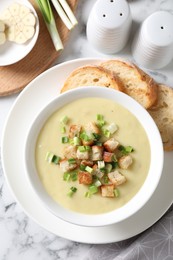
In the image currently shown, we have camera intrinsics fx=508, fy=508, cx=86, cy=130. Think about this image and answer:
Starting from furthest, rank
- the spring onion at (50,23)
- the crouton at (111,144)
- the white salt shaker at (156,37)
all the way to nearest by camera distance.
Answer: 1. the spring onion at (50,23)
2. the white salt shaker at (156,37)
3. the crouton at (111,144)

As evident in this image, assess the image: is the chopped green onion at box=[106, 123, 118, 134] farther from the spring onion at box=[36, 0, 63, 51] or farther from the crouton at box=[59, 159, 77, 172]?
the spring onion at box=[36, 0, 63, 51]

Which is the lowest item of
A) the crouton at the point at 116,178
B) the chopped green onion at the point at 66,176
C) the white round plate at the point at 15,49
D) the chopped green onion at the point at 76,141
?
the crouton at the point at 116,178

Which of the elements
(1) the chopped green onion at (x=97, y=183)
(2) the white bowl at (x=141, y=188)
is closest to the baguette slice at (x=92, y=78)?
(2) the white bowl at (x=141, y=188)

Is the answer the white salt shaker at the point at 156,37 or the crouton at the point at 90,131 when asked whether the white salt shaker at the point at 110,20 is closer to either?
the white salt shaker at the point at 156,37

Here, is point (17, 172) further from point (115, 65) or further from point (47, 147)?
point (115, 65)

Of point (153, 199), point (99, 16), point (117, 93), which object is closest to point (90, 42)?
point (99, 16)

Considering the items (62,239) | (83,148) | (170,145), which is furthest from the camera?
(62,239)

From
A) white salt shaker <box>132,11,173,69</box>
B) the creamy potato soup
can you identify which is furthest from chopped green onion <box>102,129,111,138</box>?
white salt shaker <box>132,11,173,69</box>
